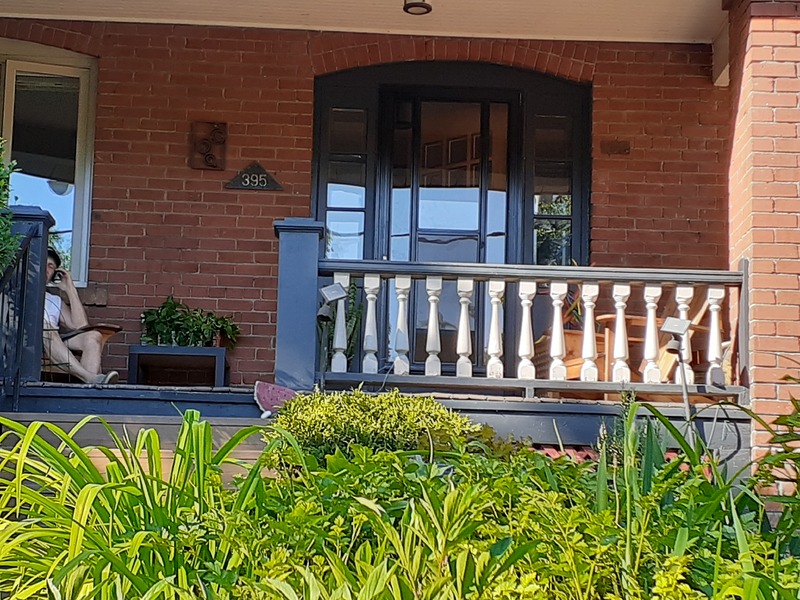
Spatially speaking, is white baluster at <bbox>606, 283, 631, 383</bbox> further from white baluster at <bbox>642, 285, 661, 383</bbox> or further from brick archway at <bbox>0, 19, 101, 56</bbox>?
brick archway at <bbox>0, 19, 101, 56</bbox>

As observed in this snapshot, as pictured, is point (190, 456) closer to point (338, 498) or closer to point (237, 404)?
point (338, 498)

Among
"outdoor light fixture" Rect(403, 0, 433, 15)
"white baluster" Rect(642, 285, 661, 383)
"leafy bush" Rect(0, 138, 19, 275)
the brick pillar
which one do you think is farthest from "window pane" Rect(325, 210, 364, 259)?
"leafy bush" Rect(0, 138, 19, 275)

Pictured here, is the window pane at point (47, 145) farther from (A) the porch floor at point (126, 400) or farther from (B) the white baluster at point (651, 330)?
(B) the white baluster at point (651, 330)

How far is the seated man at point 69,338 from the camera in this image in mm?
5907

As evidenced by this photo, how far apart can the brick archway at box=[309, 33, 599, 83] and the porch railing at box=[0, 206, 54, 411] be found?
263 cm

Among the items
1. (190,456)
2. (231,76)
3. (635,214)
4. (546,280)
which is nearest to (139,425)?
(546,280)

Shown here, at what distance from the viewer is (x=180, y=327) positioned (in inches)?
263

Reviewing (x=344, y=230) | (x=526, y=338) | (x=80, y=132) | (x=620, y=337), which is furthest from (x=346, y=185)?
(x=620, y=337)

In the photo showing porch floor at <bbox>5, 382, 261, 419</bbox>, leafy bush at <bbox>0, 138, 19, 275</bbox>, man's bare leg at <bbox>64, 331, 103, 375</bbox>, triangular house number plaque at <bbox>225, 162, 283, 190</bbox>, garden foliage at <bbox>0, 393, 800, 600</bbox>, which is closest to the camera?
garden foliage at <bbox>0, 393, 800, 600</bbox>

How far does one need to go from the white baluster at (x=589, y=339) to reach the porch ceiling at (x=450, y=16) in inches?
80.5

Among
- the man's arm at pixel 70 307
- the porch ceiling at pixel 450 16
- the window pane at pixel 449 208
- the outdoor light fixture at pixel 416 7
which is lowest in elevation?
the man's arm at pixel 70 307

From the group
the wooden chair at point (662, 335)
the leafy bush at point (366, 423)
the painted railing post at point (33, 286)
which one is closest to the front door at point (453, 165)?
the wooden chair at point (662, 335)

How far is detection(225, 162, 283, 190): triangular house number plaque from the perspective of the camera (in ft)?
23.5

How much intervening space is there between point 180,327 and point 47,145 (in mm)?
1697
